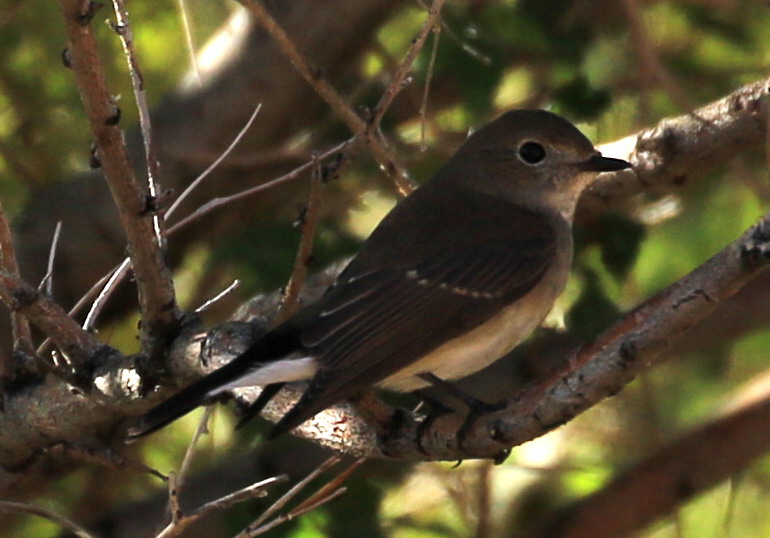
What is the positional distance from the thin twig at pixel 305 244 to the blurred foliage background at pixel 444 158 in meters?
0.94

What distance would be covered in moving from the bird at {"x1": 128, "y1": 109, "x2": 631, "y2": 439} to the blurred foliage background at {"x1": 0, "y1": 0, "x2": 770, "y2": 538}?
226 mm

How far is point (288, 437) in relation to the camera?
4.70 metres

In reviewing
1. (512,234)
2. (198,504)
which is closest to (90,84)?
(512,234)

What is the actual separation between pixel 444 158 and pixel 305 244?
1.93 metres

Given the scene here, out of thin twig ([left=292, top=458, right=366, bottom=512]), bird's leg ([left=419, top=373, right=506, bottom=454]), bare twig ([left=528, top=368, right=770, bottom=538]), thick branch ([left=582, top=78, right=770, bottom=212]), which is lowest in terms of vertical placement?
thin twig ([left=292, top=458, right=366, bottom=512])

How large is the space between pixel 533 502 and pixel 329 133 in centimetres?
165

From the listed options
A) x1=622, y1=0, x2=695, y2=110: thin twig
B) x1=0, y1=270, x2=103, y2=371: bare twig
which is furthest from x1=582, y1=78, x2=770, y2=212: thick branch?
x1=0, y1=270, x2=103, y2=371: bare twig

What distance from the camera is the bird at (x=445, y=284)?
11.0 feet

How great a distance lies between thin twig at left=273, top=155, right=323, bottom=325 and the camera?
122 inches

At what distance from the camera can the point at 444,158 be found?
16.6 ft

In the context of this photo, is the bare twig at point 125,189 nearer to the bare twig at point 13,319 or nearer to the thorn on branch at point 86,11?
the thorn on branch at point 86,11

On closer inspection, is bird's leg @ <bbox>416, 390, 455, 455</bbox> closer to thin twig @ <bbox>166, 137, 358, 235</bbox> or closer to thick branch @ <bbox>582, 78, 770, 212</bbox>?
thin twig @ <bbox>166, 137, 358, 235</bbox>

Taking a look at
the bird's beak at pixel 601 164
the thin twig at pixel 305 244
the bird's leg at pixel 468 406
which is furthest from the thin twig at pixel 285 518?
the bird's beak at pixel 601 164

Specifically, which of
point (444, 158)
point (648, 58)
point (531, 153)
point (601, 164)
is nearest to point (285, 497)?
point (601, 164)
